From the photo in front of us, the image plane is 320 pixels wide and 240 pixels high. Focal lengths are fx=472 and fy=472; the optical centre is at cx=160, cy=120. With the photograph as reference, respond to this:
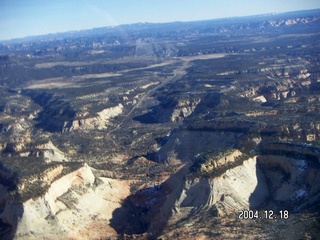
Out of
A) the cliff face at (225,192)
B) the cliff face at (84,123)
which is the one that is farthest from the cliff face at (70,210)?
the cliff face at (84,123)

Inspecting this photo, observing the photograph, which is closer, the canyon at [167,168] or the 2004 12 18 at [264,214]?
the 2004 12 18 at [264,214]

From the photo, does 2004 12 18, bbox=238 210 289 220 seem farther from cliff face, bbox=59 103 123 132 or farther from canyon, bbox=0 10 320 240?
cliff face, bbox=59 103 123 132

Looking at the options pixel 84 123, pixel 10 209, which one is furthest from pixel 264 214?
pixel 84 123

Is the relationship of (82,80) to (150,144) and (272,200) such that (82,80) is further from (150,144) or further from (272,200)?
(272,200)

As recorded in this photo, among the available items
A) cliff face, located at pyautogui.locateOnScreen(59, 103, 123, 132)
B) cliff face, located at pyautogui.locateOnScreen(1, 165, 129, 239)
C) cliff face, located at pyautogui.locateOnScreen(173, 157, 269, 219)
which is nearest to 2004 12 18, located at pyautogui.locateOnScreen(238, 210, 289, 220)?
cliff face, located at pyautogui.locateOnScreen(173, 157, 269, 219)

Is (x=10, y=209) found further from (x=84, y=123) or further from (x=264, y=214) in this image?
(x=84, y=123)

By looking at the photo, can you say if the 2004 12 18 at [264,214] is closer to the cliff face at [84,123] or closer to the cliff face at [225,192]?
the cliff face at [225,192]
